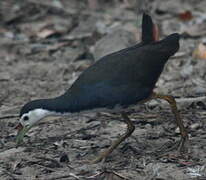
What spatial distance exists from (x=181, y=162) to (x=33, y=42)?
4.76 m

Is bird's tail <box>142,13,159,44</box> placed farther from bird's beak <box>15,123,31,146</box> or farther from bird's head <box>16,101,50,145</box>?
bird's beak <box>15,123,31,146</box>

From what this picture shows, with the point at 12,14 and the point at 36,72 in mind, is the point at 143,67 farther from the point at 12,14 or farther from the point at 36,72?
the point at 12,14

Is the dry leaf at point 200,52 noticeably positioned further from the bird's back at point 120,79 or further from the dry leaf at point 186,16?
the bird's back at point 120,79

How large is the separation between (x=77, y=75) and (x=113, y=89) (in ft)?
9.10

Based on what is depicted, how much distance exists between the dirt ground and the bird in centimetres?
25

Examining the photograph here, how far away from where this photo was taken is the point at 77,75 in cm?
838

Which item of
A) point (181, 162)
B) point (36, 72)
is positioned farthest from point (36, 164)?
point (36, 72)

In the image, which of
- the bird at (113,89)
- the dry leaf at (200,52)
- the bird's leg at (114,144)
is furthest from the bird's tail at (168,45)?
the dry leaf at (200,52)

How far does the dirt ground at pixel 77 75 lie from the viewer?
5.62m

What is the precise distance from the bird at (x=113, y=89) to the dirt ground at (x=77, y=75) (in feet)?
0.80

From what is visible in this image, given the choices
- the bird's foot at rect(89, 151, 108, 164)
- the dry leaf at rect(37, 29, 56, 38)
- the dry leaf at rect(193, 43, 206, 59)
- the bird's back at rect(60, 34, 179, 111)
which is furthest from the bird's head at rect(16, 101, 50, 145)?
the dry leaf at rect(37, 29, 56, 38)

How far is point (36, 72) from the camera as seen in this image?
28.3 feet

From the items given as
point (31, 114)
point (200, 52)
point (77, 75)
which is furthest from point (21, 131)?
point (200, 52)

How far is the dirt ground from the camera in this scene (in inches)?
221
